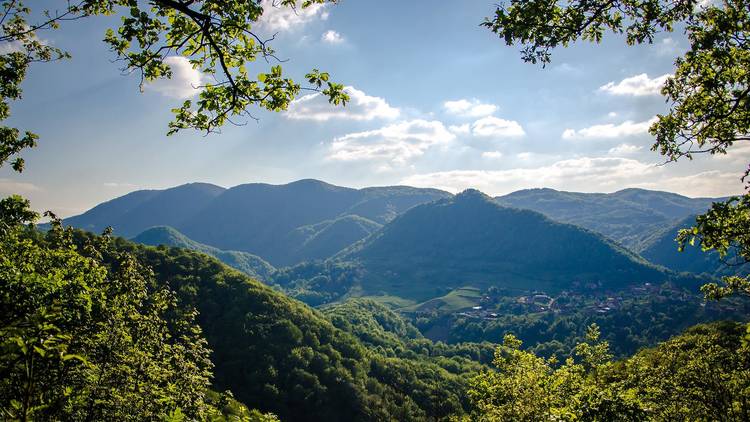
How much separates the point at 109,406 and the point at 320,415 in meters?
75.4

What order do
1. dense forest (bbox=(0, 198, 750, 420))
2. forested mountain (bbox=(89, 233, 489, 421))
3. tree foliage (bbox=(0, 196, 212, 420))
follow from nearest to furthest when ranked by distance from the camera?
dense forest (bbox=(0, 198, 750, 420)), tree foliage (bbox=(0, 196, 212, 420)), forested mountain (bbox=(89, 233, 489, 421))

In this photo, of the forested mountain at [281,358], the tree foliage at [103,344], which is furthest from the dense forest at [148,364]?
the forested mountain at [281,358]

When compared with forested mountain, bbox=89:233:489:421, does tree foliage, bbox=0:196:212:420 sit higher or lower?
higher

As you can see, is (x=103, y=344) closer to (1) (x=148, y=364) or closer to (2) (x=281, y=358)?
(1) (x=148, y=364)

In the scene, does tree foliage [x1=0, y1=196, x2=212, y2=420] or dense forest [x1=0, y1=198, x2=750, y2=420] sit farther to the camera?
tree foliage [x1=0, y1=196, x2=212, y2=420]

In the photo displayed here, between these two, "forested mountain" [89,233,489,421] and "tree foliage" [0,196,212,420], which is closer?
"tree foliage" [0,196,212,420]

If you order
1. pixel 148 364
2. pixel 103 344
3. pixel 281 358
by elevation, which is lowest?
pixel 281 358

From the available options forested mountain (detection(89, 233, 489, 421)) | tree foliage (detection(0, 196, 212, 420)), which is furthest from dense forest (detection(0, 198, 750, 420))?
forested mountain (detection(89, 233, 489, 421))

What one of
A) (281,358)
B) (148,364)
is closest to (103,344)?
(148,364)

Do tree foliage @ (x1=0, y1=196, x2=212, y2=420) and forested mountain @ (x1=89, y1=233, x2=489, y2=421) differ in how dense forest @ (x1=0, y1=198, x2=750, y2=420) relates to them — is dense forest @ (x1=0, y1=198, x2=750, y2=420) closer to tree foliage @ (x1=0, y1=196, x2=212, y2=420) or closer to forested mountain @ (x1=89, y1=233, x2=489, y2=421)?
tree foliage @ (x1=0, y1=196, x2=212, y2=420)

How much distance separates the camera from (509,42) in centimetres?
1104

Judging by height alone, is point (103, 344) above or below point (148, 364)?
above

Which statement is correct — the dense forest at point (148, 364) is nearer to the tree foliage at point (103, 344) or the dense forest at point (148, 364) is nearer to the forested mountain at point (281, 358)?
the tree foliage at point (103, 344)

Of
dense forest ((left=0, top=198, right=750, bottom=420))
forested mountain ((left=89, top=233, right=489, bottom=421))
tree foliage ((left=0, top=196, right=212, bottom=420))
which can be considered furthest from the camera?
forested mountain ((left=89, top=233, right=489, bottom=421))
